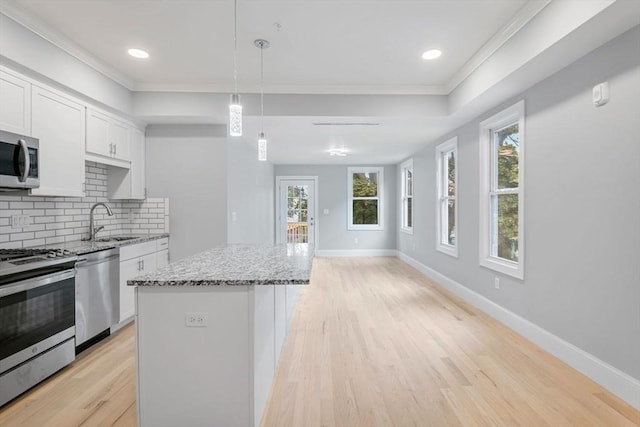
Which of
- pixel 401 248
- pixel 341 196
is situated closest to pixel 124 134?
pixel 341 196

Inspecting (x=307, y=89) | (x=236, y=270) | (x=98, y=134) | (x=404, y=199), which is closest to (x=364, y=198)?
(x=404, y=199)

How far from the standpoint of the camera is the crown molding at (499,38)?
239cm

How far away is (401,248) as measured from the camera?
7945 millimetres

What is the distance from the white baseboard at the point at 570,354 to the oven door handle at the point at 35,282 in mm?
3802

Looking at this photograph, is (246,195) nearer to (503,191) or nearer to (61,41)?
(61,41)

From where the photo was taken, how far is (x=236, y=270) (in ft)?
6.16

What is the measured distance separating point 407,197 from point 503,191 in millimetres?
4163

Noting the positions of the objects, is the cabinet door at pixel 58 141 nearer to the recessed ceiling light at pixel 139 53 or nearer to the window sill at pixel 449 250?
the recessed ceiling light at pixel 139 53

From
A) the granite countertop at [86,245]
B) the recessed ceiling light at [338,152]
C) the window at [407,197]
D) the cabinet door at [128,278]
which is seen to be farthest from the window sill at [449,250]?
the granite countertop at [86,245]

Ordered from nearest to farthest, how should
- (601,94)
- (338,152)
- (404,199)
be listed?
(601,94) → (338,152) → (404,199)

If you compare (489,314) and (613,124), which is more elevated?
(613,124)

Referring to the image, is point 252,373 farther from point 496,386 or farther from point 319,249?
point 319,249

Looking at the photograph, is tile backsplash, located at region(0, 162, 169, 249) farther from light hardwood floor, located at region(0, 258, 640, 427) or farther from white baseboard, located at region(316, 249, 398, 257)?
white baseboard, located at region(316, 249, 398, 257)

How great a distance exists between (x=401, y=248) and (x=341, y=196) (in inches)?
76.2
